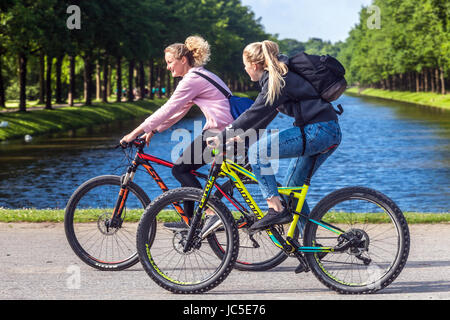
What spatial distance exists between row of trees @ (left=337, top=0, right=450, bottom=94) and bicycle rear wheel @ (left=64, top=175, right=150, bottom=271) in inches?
1876

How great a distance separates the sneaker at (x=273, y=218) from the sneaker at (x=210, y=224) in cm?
31

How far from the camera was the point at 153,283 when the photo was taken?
19.6ft

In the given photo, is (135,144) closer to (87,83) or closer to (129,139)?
(129,139)

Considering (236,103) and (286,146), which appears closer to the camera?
(286,146)

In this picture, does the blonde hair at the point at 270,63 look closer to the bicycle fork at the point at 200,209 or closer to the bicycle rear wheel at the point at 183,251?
the bicycle fork at the point at 200,209

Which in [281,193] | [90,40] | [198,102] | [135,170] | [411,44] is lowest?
[281,193]

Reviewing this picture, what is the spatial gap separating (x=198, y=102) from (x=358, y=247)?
69.4 inches

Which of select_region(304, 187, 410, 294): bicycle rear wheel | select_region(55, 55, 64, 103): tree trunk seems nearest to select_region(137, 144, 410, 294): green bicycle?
select_region(304, 187, 410, 294): bicycle rear wheel

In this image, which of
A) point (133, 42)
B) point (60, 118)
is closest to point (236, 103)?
point (60, 118)

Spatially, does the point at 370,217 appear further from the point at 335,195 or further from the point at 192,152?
the point at 192,152

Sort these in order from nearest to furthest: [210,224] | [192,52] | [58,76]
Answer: [210,224], [192,52], [58,76]

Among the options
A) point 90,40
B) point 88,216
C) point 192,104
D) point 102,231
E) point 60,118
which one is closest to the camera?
point 192,104

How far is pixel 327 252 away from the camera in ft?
18.8
